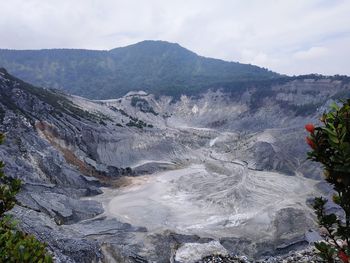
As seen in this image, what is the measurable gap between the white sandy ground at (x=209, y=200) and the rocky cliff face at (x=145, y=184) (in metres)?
0.14

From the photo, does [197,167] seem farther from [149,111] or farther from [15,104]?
[149,111]

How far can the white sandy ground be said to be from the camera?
50688 mm

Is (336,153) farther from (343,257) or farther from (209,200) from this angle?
(209,200)

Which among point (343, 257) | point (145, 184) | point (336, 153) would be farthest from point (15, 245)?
point (145, 184)

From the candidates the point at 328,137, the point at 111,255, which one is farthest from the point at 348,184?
the point at 111,255

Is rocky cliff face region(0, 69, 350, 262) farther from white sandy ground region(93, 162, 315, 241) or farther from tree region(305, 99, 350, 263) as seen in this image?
tree region(305, 99, 350, 263)

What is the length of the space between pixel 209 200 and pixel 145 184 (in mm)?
14070

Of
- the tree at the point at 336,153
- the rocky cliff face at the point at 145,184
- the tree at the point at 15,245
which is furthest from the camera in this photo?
the rocky cliff face at the point at 145,184

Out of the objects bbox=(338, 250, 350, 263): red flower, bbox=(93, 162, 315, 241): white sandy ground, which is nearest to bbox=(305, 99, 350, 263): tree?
bbox=(338, 250, 350, 263): red flower

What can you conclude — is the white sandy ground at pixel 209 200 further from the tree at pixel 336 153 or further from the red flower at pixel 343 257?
the red flower at pixel 343 257

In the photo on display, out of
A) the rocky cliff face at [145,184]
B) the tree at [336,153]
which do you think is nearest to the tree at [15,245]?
the tree at [336,153]

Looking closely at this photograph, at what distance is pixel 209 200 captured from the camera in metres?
60.6

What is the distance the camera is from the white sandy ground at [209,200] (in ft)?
166

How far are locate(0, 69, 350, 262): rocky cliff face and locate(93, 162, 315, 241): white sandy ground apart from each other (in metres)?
0.14
